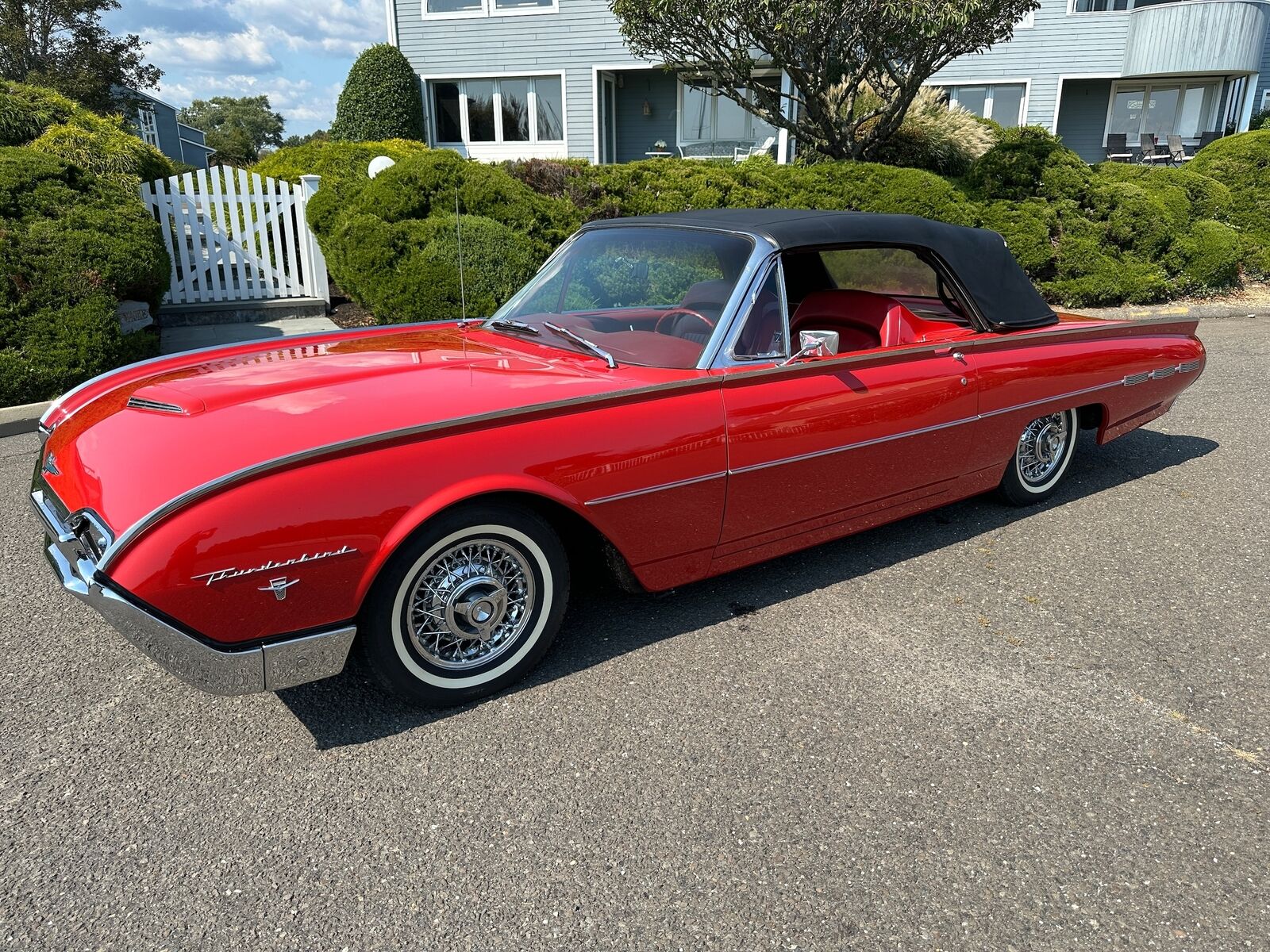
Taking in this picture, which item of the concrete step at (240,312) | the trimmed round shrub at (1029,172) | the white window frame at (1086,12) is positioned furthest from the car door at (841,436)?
the white window frame at (1086,12)

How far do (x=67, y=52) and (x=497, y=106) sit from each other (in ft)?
40.9

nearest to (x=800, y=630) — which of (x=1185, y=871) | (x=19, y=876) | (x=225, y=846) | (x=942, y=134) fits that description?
(x=1185, y=871)

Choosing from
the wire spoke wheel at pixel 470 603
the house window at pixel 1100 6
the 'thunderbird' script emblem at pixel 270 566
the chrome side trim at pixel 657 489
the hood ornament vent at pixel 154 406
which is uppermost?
the house window at pixel 1100 6

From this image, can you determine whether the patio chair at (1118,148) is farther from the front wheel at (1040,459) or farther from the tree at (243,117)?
the tree at (243,117)

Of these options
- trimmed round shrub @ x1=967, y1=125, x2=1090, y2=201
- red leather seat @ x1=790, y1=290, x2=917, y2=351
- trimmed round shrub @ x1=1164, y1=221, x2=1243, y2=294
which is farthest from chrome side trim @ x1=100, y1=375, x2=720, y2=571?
trimmed round shrub @ x1=1164, y1=221, x2=1243, y2=294

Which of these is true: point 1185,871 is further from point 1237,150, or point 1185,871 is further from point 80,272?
point 1237,150

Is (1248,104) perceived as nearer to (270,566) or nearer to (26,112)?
(26,112)

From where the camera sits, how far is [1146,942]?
1.97 metres

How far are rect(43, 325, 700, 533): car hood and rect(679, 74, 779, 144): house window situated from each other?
19.9m

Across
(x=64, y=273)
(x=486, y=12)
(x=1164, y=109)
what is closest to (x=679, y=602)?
(x=64, y=273)

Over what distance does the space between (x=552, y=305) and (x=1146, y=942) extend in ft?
9.84

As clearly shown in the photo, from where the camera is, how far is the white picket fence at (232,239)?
944 centimetres

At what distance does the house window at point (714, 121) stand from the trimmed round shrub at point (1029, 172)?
10.7m

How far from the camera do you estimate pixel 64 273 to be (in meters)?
6.99
